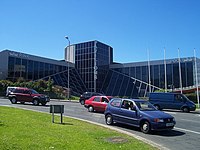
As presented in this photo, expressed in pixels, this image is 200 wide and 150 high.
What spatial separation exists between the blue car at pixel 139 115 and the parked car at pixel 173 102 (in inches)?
505

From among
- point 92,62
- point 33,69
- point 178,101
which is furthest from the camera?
Result: point 92,62

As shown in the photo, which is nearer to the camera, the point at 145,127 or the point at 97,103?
the point at 145,127

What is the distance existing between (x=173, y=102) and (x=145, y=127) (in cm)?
1444

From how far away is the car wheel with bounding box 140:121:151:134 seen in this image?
11.5m

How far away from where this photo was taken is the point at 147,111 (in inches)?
477

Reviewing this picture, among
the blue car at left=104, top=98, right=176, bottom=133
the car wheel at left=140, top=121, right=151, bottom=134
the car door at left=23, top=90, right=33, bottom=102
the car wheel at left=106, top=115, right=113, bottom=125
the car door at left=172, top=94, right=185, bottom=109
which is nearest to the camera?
the blue car at left=104, top=98, right=176, bottom=133

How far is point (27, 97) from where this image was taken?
26.6 meters

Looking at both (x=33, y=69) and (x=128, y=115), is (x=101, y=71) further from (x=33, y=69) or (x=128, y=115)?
(x=128, y=115)

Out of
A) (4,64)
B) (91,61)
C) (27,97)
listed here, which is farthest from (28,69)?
(27,97)

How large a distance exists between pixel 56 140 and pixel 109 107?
266 inches

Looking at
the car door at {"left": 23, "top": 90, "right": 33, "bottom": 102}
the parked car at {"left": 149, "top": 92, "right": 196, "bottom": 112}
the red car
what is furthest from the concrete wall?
the parked car at {"left": 149, "top": 92, "right": 196, "bottom": 112}

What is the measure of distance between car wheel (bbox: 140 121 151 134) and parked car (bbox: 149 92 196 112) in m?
14.2

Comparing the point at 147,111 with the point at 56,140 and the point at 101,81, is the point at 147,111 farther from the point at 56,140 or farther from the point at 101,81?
the point at 101,81

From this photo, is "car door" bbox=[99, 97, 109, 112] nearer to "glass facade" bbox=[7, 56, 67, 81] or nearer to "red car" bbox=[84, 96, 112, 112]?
"red car" bbox=[84, 96, 112, 112]
